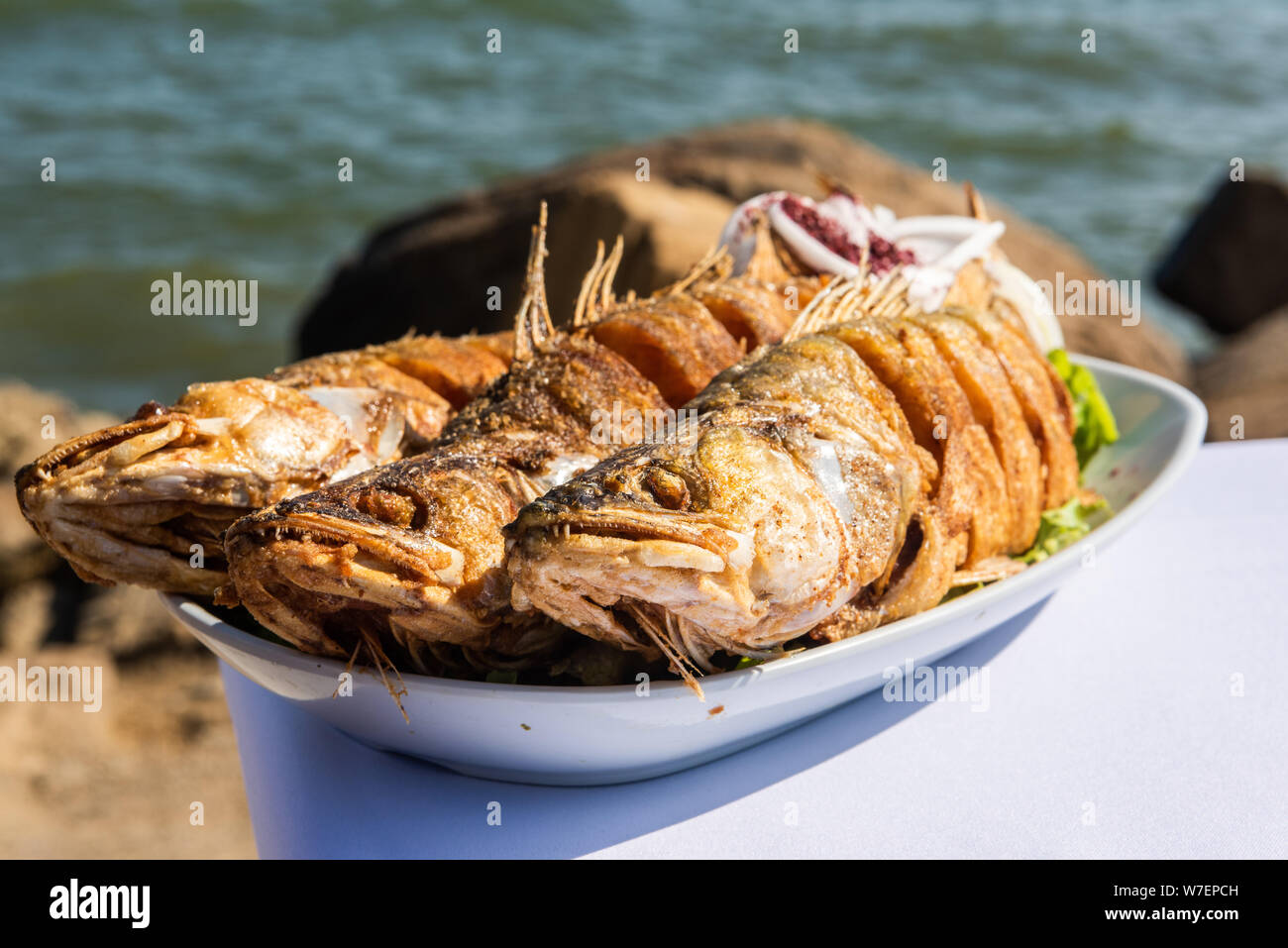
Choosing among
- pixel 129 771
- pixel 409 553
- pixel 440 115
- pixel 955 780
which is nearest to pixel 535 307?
pixel 409 553

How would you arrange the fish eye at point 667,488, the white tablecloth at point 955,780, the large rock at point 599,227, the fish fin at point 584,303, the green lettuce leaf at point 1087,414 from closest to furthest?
1. the fish eye at point 667,488
2. the white tablecloth at point 955,780
3. the fish fin at point 584,303
4. the green lettuce leaf at point 1087,414
5. the large rock at point 599,227

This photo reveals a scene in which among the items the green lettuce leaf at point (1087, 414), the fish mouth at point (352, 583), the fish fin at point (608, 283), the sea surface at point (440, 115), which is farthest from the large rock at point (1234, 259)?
the fish mouth at point (352, 583)

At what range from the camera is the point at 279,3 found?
17781mm

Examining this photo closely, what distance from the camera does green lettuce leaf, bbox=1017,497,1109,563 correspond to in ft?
10.5

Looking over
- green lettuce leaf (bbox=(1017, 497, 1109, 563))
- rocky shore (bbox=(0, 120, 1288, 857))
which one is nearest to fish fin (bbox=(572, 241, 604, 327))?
green lettuce leaf (bbox=(1017, 497, 1109, 563))

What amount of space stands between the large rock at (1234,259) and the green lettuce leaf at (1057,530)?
9025 millimetres

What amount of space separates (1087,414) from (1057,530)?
2.53ft

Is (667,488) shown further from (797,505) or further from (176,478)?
(176,478)

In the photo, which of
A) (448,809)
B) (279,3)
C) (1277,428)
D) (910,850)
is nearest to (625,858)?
(448,809)

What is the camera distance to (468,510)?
2328 mm

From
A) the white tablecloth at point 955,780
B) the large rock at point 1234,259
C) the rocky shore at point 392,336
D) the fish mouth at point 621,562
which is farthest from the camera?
the large rock at point 1234,259

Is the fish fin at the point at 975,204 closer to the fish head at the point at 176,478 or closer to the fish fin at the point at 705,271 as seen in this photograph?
the fish fin at the point at 705,271

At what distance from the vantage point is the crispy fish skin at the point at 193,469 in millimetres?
2600
